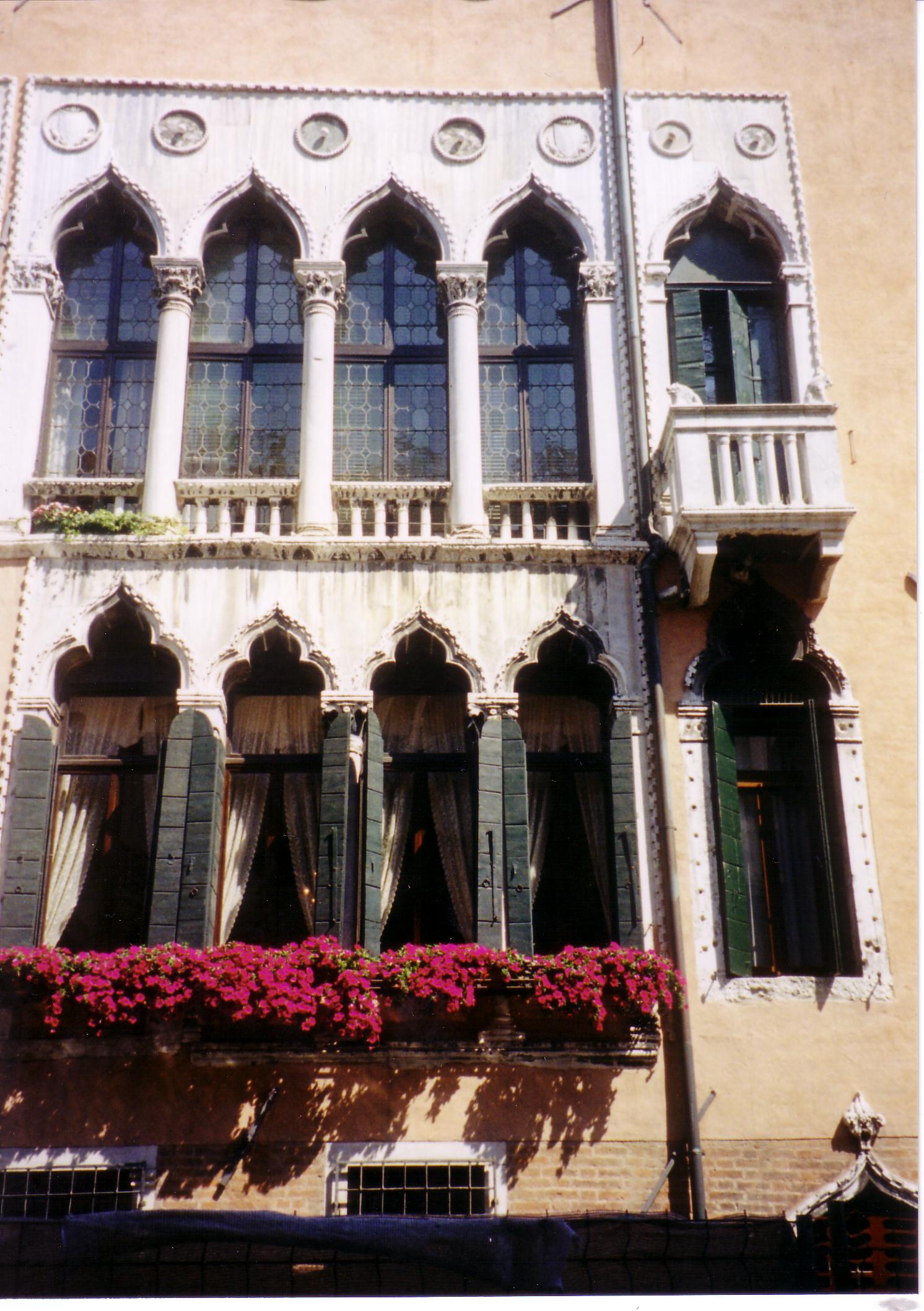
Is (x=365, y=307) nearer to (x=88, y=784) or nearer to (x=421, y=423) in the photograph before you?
(x=421, y=423)

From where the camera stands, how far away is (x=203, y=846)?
1044cm

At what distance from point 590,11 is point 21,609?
7791mm

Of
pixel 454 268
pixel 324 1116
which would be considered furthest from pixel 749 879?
pixel 454 268

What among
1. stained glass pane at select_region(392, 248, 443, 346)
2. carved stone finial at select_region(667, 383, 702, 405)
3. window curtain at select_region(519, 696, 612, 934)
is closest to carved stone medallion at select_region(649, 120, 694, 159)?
stained glass pane at select_region(392, 248, 443, 346)

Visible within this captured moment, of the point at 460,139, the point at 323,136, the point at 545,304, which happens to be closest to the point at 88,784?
the point at 545,304

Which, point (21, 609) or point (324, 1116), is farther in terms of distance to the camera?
point (21, 609)

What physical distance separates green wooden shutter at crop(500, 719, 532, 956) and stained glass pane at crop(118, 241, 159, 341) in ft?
16.5

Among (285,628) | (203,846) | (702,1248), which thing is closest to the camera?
(702,1248)

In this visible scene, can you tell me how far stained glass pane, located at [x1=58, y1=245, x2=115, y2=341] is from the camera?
1273 centimetres

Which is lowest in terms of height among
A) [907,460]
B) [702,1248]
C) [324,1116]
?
[702,1248]

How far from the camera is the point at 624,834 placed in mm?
10617

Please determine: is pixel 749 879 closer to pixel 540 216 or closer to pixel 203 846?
pixel 203 846

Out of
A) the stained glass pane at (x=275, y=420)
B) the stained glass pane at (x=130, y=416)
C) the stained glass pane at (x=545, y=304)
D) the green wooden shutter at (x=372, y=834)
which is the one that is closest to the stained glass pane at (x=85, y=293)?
the stained glass pane at (x=130, y=416)

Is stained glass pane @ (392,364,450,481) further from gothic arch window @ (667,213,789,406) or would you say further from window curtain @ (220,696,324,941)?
window curtain @ (220,696,324,941)
